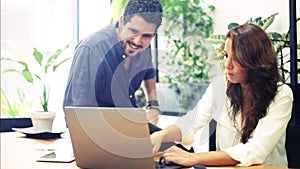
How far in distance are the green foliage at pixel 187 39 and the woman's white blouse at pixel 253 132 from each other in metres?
0.51

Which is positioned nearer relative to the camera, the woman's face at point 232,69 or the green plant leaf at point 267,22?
the woman's face at point 232,69

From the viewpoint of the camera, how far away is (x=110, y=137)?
3.77 ft

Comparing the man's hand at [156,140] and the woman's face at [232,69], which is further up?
the woman's face at [232,69]

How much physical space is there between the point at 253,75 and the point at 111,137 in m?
1.04

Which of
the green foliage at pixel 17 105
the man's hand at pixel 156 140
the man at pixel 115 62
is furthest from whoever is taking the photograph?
the green foliage at pixel 17 105

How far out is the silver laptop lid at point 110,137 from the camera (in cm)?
111

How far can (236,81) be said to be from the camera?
202 centimetres

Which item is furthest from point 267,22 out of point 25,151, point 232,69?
point 25,151

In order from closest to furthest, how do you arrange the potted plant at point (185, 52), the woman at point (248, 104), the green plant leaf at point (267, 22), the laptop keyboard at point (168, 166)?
the laptop keyboard at point (168, 166) < the woman at point (248, 104) < the green plant leaf at point (267, 22) < the potted plant at point (185, 52)

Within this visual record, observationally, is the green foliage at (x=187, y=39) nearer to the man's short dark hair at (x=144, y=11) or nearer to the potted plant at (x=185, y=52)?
the potted plant at (x=185, y=52)

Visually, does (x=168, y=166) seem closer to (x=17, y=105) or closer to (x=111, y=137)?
(x=111, y=137)

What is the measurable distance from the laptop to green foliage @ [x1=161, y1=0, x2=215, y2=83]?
1648mm

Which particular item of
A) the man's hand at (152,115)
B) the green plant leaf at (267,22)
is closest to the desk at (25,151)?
the man's hand at (152,115)

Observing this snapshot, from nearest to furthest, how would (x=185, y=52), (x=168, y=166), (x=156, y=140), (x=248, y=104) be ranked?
(x=168, y=166) → (x=156, y=140) → (x=248, y=104) → (x=185, y=52)
